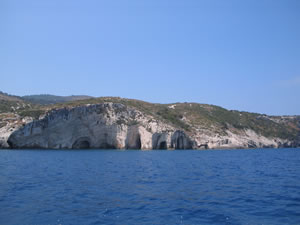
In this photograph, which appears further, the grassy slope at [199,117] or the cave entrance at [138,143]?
the grassy slope at [199,117]

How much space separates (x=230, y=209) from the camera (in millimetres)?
14016

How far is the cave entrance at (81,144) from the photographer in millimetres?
73938

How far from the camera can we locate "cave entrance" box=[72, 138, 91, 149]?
73.9 metres

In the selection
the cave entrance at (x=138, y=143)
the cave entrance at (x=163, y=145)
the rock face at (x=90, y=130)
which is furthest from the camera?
the cave entrance at (x=163, y=145)

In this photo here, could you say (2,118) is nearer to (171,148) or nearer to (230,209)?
(171,148)

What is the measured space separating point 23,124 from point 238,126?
7169 cm

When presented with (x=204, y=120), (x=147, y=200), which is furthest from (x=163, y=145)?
(x=147, y=200)

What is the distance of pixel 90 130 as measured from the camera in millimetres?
72938

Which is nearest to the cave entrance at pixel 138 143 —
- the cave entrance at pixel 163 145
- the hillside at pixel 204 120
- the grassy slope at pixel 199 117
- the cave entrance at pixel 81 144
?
the hillside at pixel 204 120

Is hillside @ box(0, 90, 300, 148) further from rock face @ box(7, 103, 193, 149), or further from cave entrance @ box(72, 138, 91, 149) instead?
cave entrance @ box(72, 138, 91, 149)

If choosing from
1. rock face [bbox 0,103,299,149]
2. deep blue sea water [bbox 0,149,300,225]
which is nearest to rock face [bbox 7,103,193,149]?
rock face [bbox 0,103,299,149]

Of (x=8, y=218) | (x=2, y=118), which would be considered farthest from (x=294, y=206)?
(x=2, y=118)

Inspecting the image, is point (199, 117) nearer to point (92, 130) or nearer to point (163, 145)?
point (163, 145)

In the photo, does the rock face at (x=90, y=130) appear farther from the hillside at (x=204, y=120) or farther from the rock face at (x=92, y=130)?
the hillside at (x=204, y=120)
